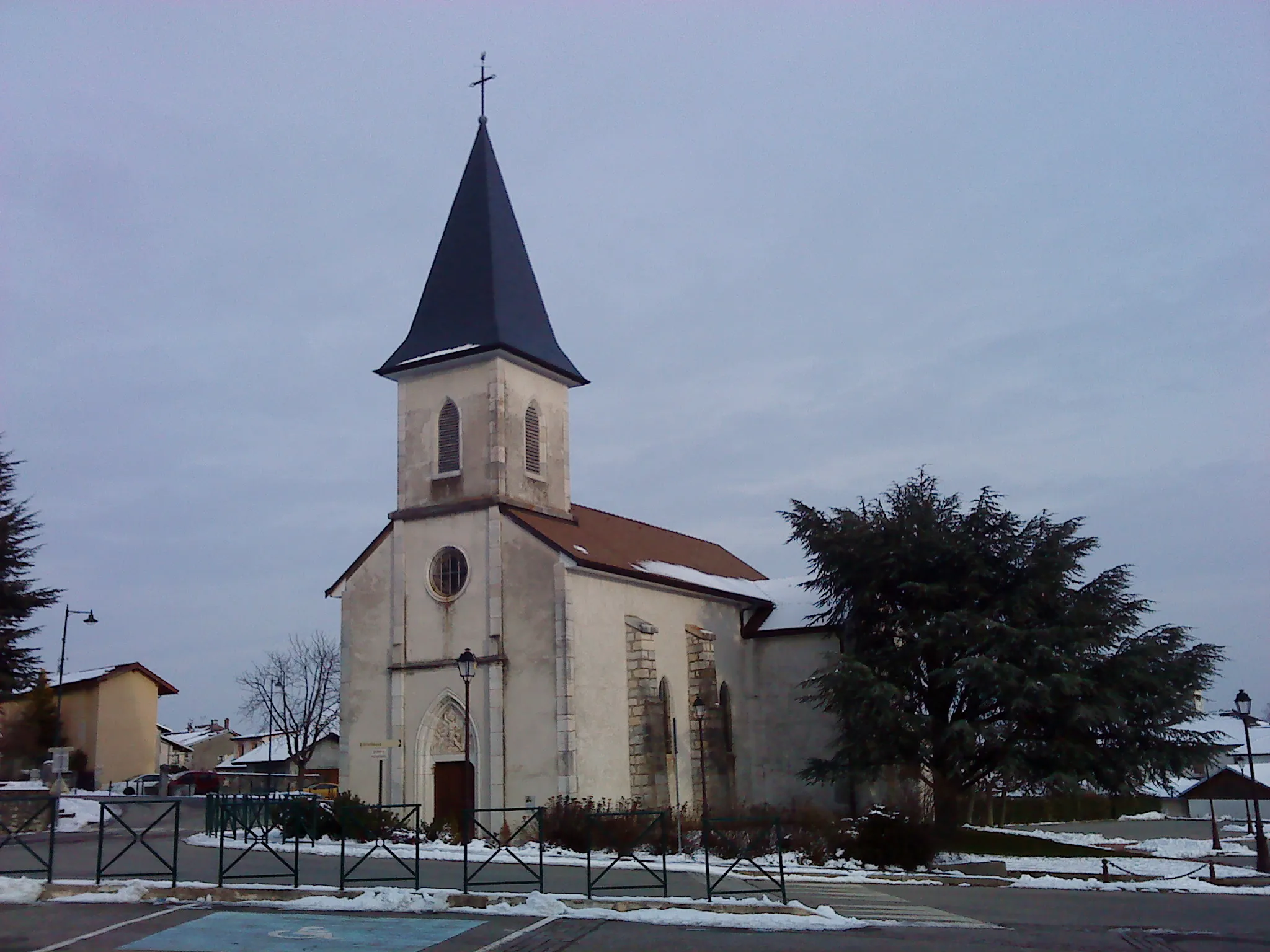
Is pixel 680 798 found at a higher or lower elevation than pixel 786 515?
lower

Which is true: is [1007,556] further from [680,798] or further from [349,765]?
[349,765]

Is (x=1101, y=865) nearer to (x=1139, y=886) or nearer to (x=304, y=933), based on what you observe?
(x=1139, y=886)

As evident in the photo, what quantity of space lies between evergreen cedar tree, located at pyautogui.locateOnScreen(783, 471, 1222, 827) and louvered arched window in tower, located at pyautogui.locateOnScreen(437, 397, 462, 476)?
10452mm

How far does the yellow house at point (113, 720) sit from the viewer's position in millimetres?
57000

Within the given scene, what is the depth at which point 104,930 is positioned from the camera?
13.5 metres

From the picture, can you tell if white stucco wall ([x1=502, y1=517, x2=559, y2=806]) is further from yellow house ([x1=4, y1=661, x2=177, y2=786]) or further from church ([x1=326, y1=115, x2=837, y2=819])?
yellow house ([x1=4, y1=661, x2=177, y2=786])

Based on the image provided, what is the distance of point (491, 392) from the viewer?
3112 cm

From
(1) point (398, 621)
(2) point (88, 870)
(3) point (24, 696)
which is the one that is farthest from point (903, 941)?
(3) point (24, 696)

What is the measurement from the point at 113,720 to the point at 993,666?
4626 cm

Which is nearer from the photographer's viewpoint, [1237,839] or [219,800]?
[219,800]

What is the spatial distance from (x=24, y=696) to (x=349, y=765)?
16.7m

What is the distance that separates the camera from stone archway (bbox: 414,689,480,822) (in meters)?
29.5

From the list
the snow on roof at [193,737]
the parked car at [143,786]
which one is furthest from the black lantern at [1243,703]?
the snow on roof at [193,737]

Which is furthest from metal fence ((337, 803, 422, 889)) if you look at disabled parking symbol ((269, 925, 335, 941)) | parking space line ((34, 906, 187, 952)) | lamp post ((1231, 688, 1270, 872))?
lamp post ((1231, 688, 1270, 872))
